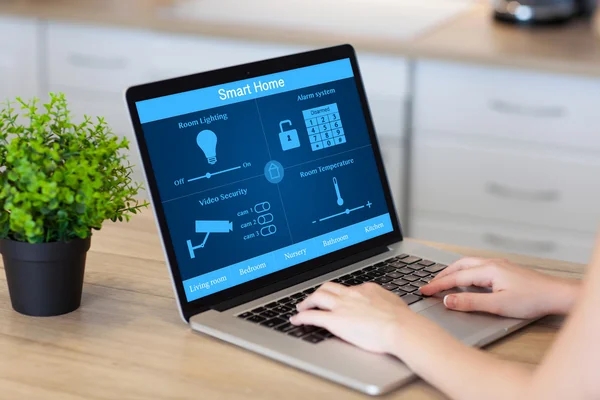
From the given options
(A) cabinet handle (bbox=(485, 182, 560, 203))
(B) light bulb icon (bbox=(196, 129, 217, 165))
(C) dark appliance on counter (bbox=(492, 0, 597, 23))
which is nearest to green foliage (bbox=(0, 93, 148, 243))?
(B) light bulb icon (bbox=(196, 129, 217, 165))

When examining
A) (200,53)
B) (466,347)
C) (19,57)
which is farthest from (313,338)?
(19,57)

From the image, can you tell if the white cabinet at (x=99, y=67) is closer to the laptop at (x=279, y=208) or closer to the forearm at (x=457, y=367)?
the laptop at (x=279, y=208)

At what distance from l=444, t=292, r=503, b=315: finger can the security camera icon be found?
0.28 m

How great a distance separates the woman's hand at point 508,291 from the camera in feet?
3.89

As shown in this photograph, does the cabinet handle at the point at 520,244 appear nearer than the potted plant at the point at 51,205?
No

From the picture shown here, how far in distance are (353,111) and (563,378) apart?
1.84 feet

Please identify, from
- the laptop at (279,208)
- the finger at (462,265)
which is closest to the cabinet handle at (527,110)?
the laptop at (279,208)

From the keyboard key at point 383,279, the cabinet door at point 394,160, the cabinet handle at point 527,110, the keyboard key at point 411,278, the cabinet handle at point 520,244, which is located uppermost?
the keyboard key at point 383,279

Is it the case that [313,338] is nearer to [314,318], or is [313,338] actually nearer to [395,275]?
[314,318]

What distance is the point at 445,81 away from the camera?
8.40 ft

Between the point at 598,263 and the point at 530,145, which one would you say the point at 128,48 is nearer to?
the point at 530,145

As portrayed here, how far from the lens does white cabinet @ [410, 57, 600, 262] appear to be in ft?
8.16

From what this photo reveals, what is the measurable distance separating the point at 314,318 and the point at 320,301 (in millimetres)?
30

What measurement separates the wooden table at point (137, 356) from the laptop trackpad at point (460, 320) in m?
0.03
